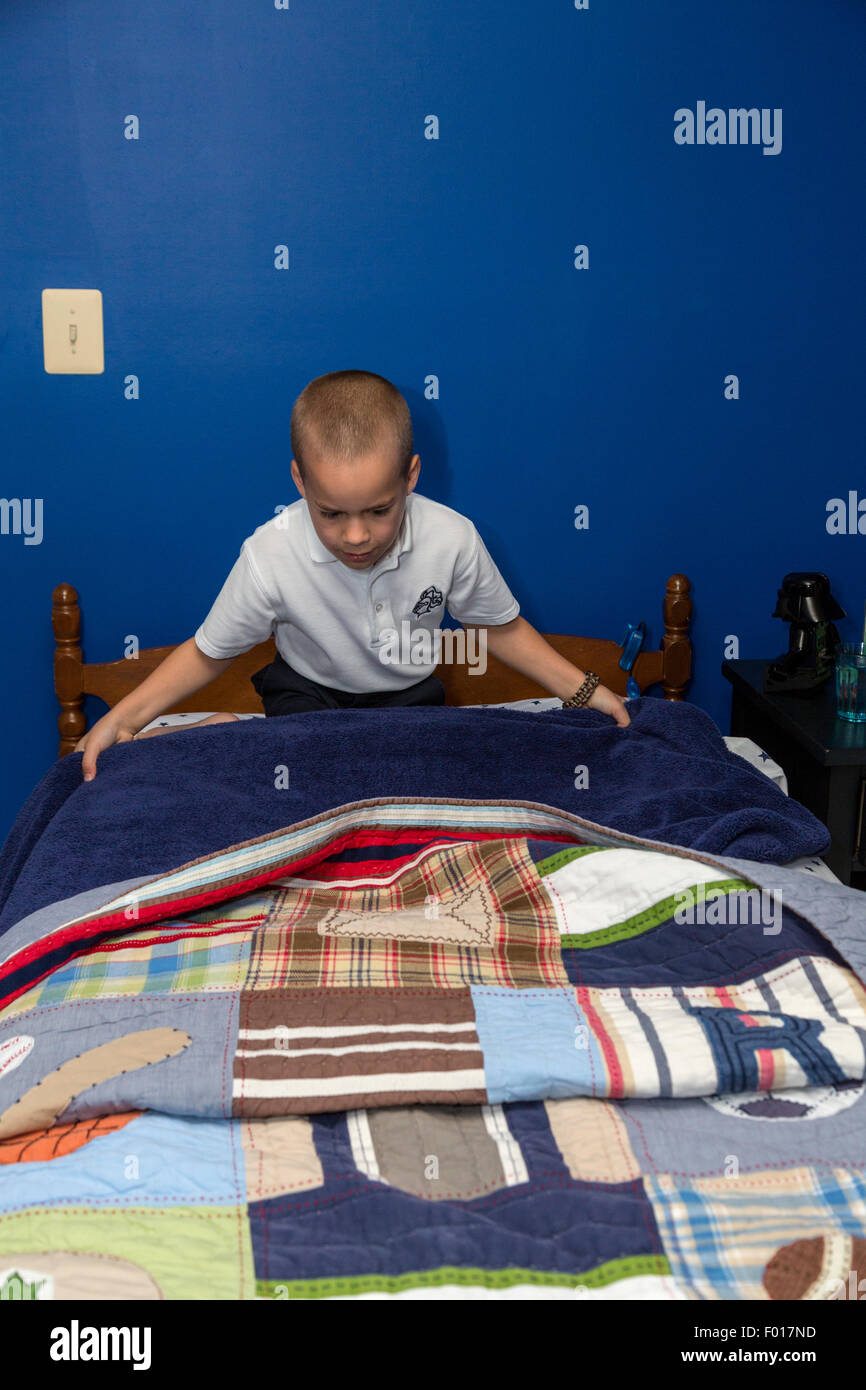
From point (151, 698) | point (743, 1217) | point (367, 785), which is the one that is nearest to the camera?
point (743, 1217)

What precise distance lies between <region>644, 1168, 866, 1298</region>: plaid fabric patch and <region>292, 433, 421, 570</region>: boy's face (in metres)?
1.00

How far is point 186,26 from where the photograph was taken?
1.86m

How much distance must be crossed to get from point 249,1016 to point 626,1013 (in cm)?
31

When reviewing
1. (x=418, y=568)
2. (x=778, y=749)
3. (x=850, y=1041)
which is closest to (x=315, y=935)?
(x=850, y=1041)

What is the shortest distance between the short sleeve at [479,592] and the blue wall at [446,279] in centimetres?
28

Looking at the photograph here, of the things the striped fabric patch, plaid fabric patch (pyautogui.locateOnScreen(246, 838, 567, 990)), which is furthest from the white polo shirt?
the striped fabric patch

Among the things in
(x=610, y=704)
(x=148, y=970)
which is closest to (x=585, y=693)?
(x=610, y=704)

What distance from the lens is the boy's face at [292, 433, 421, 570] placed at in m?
1.54

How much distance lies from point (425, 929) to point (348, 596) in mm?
791

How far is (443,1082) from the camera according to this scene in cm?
86

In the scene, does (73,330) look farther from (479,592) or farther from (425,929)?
(425,929)

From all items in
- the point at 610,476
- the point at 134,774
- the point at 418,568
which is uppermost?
the point at 610,476

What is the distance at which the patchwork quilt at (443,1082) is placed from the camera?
2.39 ft

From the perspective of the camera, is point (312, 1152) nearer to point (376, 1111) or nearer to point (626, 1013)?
point (376, 1111)
